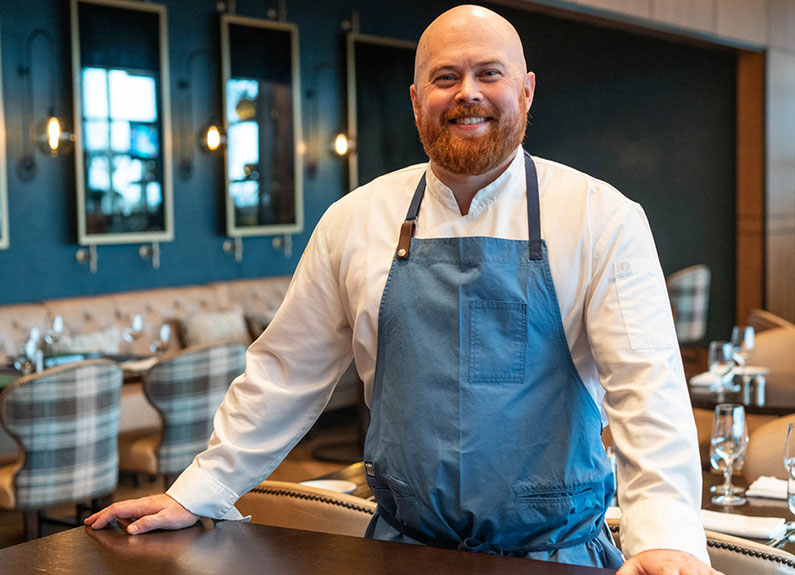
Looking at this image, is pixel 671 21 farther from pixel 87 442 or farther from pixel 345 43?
pixel 87 442

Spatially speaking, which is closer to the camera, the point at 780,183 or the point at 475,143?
the point at 475,143

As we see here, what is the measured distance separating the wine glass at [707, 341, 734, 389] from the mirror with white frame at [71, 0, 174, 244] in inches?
161

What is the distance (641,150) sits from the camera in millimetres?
9812

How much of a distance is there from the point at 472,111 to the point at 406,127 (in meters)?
7.52

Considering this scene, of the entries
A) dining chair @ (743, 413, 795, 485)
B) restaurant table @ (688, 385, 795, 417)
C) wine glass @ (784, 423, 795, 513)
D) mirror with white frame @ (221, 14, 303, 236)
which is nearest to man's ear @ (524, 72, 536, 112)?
wine glass @ (784, 423, 795, 513)

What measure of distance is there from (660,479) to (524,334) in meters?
0.33

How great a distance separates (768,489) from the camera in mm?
2613

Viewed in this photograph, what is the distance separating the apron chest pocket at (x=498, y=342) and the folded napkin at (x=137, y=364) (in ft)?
12.1

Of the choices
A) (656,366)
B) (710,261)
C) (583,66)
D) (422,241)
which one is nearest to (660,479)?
(656,366)

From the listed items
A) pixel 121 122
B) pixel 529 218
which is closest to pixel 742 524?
pixel 529 218

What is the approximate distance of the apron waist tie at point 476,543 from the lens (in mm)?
1664

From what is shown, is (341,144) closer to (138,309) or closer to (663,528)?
(138,309)

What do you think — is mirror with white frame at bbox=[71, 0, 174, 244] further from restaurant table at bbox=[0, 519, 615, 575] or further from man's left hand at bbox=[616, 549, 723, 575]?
man's left hand at bbox=[616, 549, 723, 575]

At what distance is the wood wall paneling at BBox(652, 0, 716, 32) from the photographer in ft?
22.6
